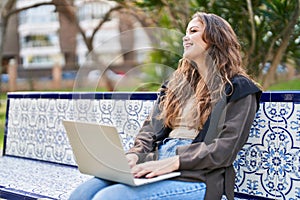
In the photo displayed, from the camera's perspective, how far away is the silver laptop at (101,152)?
6.28 ft

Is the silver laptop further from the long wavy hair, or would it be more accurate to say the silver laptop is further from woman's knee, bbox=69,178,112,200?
the long wavy hair

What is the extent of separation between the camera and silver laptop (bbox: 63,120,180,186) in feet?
6.28

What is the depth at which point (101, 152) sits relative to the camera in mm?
2033

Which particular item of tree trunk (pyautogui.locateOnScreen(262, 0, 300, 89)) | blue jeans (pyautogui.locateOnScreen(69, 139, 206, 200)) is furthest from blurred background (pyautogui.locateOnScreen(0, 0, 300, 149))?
blue jeans (pyautogui.locateOnScreen(69, 139, 206, 200))

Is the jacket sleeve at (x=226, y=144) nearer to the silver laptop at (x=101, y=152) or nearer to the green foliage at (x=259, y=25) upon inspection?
the silver laptop at (x=101, y=152)

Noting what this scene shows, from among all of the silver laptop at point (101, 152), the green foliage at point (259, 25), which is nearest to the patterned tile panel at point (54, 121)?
the silver laptop at point (101, 152)

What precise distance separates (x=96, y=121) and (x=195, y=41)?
114 centimetres

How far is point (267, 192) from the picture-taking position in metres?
2.38

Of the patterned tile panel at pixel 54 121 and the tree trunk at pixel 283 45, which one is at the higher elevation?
the tree trunk at pixel 283 45

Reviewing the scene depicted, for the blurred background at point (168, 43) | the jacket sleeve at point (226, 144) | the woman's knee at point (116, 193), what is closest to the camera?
the woman's knee at point (116, 193)

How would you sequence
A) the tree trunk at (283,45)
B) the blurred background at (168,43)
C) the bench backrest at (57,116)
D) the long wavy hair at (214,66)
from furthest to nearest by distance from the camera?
the tree trunk at (283,45) → the bench backrest at (57,116) → the blurred background at (168,43) → the long wavy hair at (214,66)

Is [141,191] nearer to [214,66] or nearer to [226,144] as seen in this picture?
[226,144]

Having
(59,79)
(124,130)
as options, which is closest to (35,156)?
(124,130)

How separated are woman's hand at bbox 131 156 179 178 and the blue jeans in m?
0.05
